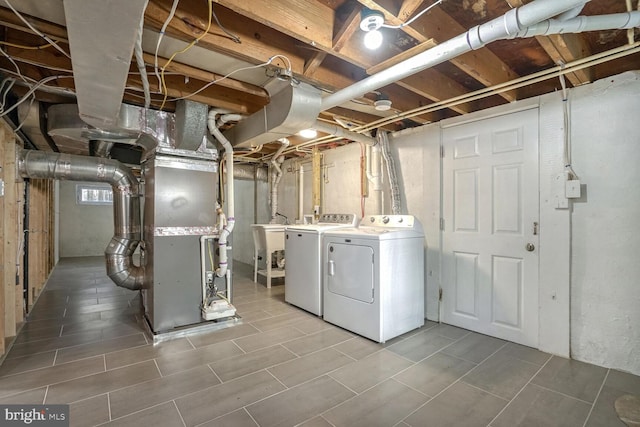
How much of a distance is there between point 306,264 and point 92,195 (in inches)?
308

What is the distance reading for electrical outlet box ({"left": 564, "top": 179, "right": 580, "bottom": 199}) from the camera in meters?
2.23

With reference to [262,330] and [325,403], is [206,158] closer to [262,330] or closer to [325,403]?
[262,330]

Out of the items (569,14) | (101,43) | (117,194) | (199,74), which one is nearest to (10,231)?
(117,194)

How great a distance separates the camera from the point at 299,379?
79.9 inches

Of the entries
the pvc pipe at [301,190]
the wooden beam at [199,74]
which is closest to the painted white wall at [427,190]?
the wooden beam at [199,74]

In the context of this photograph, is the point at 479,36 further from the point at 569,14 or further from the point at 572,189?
the point at 572,189

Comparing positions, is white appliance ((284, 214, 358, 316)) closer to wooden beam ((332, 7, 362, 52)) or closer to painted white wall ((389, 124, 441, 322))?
painted white wall ((389, 124, 441, 322))

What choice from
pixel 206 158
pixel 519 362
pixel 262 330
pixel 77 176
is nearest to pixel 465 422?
pixel 519 362

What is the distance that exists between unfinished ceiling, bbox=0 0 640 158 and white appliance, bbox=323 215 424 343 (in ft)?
4.24

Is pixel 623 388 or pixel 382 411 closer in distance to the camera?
pixel 382 411

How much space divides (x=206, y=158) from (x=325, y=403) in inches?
96.9

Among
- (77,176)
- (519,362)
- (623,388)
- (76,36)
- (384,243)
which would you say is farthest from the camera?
(77,176)

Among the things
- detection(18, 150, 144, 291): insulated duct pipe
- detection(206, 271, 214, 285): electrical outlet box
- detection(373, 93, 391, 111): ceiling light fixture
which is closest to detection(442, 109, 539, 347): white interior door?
detection(373, 93, 391, 111): ceiling light fixture

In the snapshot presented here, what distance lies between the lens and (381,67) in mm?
1974
